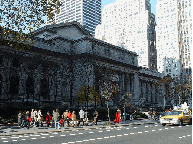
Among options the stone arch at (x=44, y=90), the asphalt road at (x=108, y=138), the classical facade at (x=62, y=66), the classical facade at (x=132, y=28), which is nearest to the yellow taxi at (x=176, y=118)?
the asphalt road at (x=108, y=138)

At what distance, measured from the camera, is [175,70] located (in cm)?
11550

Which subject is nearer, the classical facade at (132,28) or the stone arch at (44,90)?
the stone arch at (44,90)

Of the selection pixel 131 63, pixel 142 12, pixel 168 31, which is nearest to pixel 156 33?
pixel 168 31

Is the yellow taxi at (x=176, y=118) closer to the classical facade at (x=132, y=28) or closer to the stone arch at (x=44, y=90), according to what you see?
the stone arch at (x=44, y=90)

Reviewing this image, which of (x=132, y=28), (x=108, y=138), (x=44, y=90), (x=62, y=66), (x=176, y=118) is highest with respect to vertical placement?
(x=132, y=28)

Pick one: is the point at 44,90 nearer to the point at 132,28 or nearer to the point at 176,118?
the point at 176,118

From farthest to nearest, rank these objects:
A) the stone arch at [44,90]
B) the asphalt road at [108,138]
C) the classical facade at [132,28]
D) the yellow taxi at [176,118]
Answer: the classical facade at [132,28] → the stone arch at [44,90] → the yellow taxi at [176,118] → the asphalt road at [108,138]

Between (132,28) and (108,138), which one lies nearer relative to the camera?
(108,138)

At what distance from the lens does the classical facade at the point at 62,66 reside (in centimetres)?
4434

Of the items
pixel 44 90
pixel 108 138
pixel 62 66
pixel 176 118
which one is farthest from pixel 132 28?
pixel 108 138

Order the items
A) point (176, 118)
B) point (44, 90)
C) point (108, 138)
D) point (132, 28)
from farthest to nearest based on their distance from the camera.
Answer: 1. point (132, 28)
2. point (44, 90)
3. point (176, 118)
4. point (108, 138)

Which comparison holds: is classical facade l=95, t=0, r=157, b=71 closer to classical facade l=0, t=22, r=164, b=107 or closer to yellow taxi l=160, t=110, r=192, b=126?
classical facade l=0, t=22, r=164, b=107

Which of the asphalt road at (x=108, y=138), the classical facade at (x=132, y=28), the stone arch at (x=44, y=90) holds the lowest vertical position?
the asphalt road at (x=108, y=138)

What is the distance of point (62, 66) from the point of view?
46250 mm
